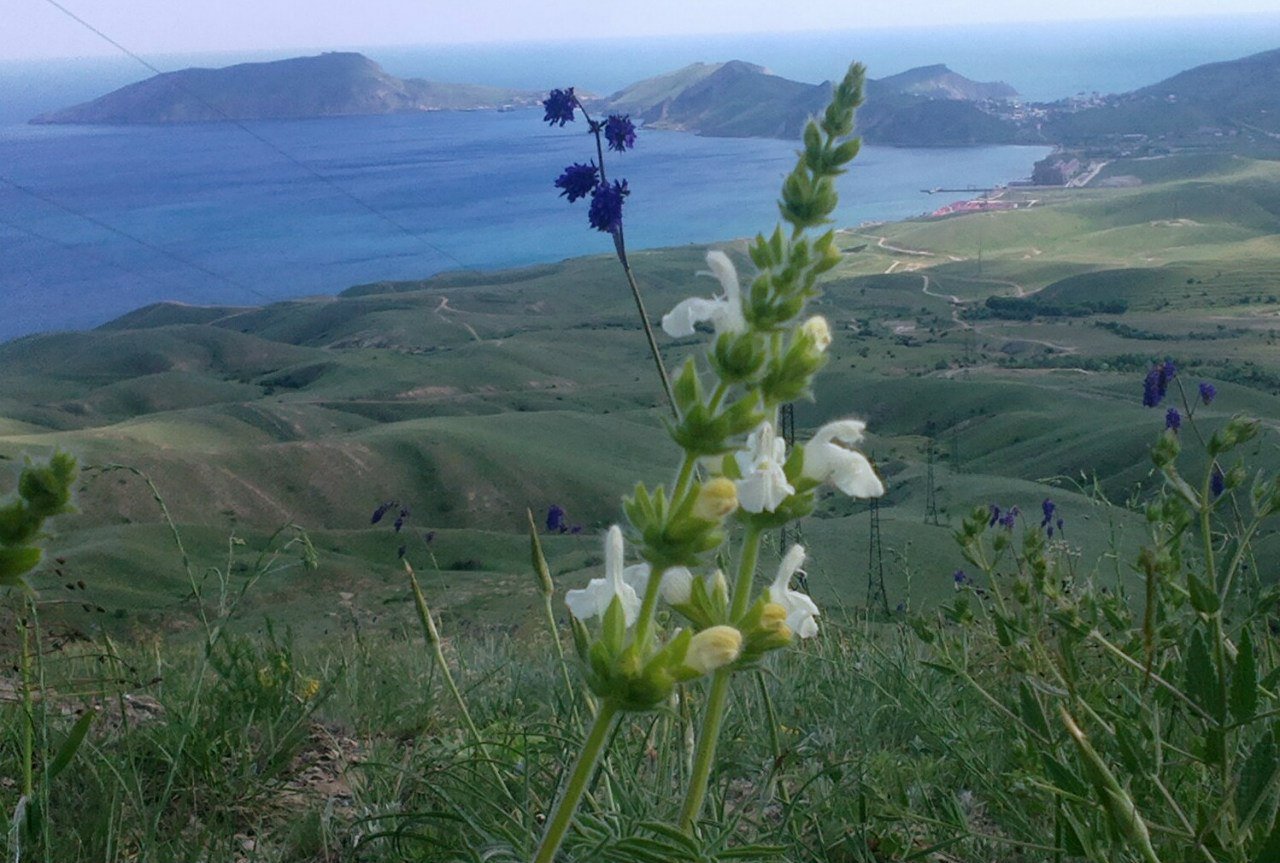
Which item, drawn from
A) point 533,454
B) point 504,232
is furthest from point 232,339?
point 504,232

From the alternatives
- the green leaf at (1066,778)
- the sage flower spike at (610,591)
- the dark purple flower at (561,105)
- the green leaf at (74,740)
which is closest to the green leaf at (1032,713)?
the green leaf at (1066,778)

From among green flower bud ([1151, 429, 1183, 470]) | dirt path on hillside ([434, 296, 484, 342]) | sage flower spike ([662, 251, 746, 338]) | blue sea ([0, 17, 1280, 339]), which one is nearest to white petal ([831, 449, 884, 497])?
sage flower spike ([662, 251, 746, 338])

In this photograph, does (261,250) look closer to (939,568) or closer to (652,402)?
(652,402)

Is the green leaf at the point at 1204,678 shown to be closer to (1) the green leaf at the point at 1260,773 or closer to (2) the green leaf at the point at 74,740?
(1) the green leaf at the point at 1260,773

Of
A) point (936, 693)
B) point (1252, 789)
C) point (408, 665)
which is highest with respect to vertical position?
point (1252, 789)

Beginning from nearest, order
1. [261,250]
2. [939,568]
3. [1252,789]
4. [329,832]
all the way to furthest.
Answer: [1252,789], [329,832], [939,568], [261,250]

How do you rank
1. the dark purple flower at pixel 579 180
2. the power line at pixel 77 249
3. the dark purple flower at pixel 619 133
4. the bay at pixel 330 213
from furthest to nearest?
the power line at pixel 77 249
the bay at pixel 330 213
the dark purple flower at pixel 619 133
the dark purple flower at pixel 579 180
